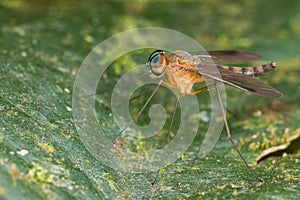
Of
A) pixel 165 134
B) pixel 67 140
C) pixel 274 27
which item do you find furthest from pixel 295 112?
pixel 67 140

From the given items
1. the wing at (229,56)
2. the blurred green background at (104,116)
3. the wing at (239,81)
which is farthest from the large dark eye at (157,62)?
the blurred green background at (104,116)

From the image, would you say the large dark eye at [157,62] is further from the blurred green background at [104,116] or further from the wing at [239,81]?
the blurred green background at [104,116]

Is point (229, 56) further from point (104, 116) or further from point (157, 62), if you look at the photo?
point (104, 116)

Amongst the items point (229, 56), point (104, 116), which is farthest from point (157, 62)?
point (229, 56)

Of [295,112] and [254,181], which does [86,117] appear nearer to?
[254,181]

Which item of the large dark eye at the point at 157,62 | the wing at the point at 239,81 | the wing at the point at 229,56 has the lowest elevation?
the wing at the point at 239,81

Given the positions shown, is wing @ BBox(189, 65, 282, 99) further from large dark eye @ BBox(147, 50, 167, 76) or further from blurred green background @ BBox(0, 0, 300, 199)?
blurred green background @ BBox(0, 0, 300, 199)

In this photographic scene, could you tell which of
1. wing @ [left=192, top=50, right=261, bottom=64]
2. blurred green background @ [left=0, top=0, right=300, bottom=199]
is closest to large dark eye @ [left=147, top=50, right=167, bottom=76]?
wing @ [left=192, top=50, right=261, bottom=64]
